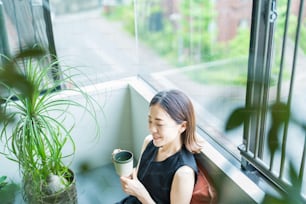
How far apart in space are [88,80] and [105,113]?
0.63 ft

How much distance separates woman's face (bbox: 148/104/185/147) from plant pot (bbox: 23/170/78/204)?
1.67 feet

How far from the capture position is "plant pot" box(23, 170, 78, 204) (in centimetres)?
149

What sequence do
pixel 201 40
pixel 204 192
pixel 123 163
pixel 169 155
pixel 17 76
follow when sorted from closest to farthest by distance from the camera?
pixel 17 76 < pixel 201 40 < pixel 204 192 < pixel 169 155 < pixel 123 163

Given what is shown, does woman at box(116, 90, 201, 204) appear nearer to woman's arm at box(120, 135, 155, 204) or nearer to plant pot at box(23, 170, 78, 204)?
woman's arm at box(120, 135, 155, 204)

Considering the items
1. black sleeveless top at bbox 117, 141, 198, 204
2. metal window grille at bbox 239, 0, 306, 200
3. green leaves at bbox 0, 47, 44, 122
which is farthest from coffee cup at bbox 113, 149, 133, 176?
green leaves at bbox 0, 47, 44, 122

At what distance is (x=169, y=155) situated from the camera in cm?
143

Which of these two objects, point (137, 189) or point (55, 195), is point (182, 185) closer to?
point (137, 189)

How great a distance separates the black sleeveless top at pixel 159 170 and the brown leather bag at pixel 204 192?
0.04 metres

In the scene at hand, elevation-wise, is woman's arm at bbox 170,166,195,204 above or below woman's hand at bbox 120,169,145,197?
above

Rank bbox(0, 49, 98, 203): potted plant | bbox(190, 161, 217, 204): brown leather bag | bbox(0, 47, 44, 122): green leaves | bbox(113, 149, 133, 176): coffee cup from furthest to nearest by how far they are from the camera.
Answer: bbox(113, 149, 133, 176): coffee cup, bbox(0, 49, 98, 203): potted plant, bbox(190, 161, 217, 204): brown leather bag, bbox(0, 47, 44, 122): green leaves

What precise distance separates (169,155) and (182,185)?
14 centimetres

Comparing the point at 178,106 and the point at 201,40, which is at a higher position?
the point at 201,40

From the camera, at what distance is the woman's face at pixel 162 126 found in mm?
1334

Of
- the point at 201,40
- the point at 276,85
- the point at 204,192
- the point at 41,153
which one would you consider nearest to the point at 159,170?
the point at 204,192
